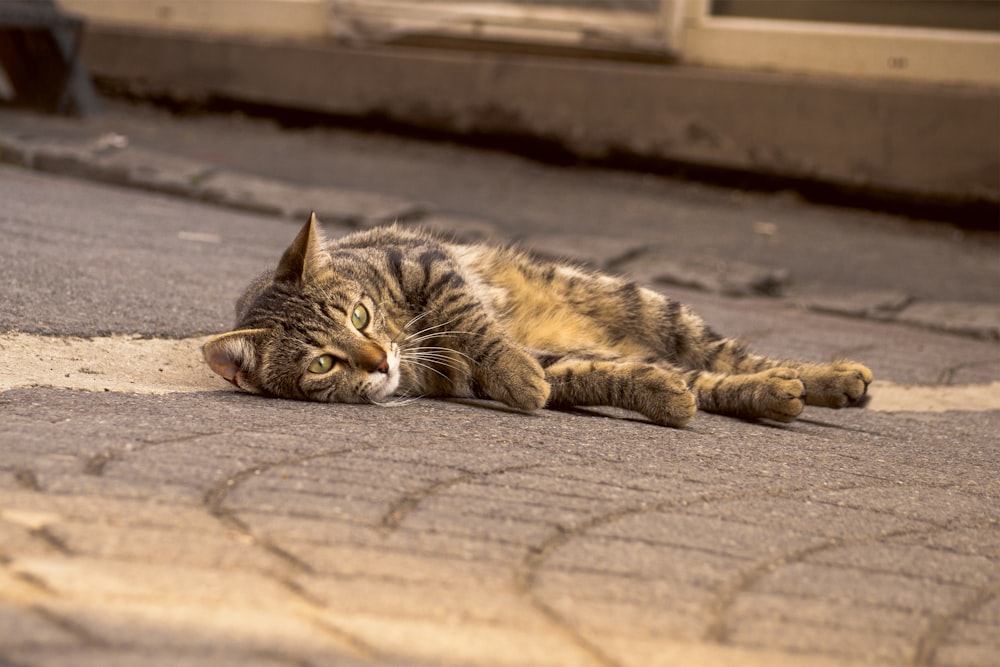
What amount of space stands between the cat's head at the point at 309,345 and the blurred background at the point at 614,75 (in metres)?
4.84

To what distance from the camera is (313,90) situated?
916 cm

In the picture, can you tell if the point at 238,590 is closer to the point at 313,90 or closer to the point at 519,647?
the point at 519,647

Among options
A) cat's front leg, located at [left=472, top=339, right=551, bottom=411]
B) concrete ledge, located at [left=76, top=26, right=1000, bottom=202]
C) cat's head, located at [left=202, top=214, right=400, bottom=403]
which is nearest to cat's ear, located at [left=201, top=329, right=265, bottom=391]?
cat's head, located at [left=202, top=214, right=400, bottom=403]

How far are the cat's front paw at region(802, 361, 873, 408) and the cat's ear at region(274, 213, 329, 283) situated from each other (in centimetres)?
154

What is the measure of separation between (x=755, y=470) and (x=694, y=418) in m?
0.60

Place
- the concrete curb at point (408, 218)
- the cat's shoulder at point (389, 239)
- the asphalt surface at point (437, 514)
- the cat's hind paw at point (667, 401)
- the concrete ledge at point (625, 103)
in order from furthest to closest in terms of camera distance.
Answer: the concrete ledge at point (625, 103)
the concrete curb at point (408, 218)
the cat's shoulder at point (389, 239)
the cat's hind paw at point (667, 401)
the asphalt surface at point (437, 514)

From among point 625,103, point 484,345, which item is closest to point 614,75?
point 625,103

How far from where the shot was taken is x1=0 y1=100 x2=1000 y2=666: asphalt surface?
5.53 ft

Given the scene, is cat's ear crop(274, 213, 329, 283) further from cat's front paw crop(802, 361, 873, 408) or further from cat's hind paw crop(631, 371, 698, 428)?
cat's front paw crop(802, 361, 873, 408)

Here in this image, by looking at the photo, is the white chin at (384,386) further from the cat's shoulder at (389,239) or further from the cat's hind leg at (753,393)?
the cat's hind leg at (753,393)

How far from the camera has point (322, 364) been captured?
3164 mm

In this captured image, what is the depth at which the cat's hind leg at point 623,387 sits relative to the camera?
3070 millimetres

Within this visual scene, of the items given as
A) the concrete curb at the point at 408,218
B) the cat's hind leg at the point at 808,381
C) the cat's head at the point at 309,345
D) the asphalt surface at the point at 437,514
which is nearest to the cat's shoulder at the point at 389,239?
the asphalt surface at the point at 437,514

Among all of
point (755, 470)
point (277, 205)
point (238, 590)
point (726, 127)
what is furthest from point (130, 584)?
point (726, 127)
